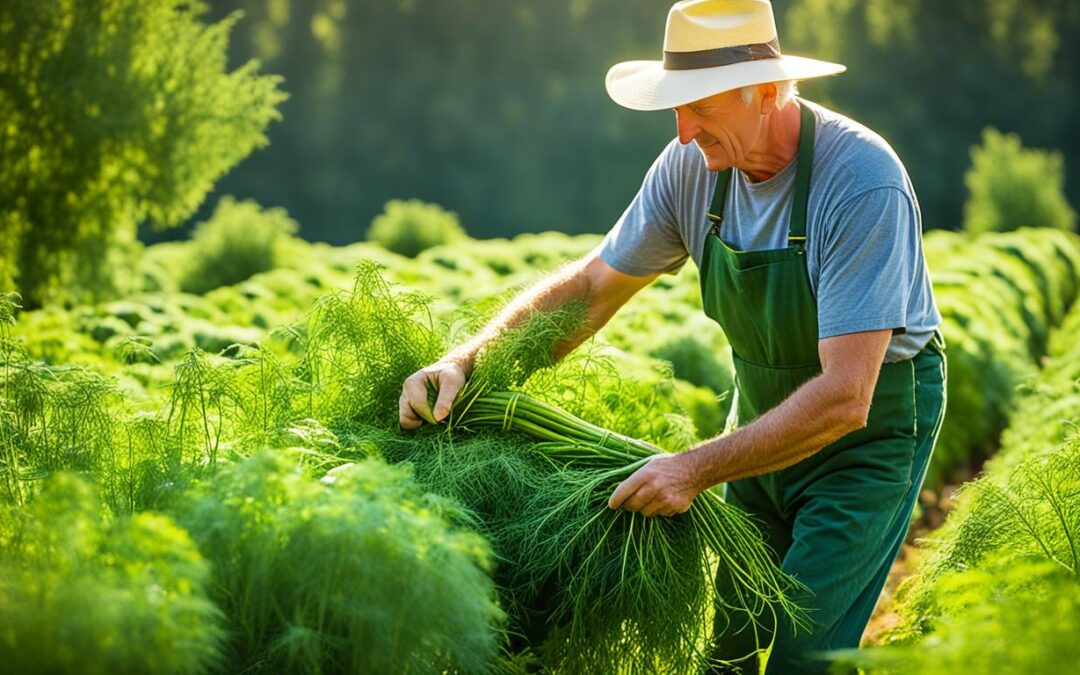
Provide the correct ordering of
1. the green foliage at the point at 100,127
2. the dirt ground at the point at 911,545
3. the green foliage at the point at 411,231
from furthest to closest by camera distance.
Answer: the green foliage at the point at 411,231 < the green foliage at the point at 100,127 < the dirt ground at the point at 911,545

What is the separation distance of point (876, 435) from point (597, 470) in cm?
90

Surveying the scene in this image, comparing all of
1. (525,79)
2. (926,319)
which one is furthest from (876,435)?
(525,79)

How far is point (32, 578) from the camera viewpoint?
7.10 feet

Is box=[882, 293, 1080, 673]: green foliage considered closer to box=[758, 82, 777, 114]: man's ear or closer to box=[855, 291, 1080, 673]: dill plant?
box=[855, 291, 1080, 673]: dill plant

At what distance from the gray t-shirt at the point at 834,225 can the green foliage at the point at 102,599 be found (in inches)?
73.3

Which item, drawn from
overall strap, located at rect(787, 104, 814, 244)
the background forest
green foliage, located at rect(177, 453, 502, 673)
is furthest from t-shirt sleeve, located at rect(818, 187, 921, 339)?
the background forest

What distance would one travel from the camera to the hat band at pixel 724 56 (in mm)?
3412

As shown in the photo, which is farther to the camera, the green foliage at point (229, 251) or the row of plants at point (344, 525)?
the green foliage at point (229, 251)

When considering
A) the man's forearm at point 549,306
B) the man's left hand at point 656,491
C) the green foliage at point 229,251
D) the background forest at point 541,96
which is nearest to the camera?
the man's left hand at point 656,491

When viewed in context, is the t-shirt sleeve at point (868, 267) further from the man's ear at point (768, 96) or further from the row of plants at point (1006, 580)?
the row of plants at point (1006, 580)

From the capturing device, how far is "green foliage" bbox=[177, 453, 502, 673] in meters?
2.34

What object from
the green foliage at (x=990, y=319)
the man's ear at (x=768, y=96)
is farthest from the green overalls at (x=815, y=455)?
the green foliage at (x=990, y=319)

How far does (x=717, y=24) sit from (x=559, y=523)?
1.55 meters

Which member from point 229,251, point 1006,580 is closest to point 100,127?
point 229,251
